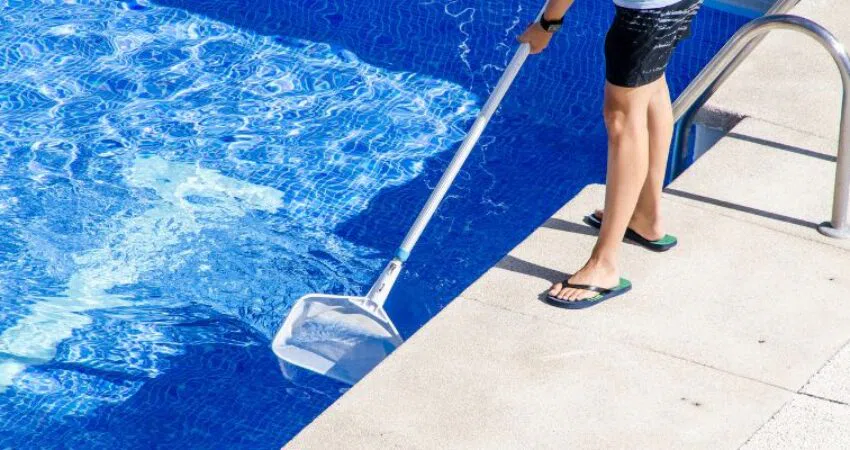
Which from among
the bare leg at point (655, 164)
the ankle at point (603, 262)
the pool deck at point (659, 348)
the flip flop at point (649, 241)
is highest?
the bare leg at point (655, 164)

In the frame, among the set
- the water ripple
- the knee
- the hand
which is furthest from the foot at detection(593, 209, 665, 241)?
the water ripple

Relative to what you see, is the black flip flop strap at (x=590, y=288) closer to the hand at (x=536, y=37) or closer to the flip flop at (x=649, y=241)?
the flip flop at (x=649, y=241)

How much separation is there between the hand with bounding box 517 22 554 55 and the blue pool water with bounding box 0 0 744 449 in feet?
4.80

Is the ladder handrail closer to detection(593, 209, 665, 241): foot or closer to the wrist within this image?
detection(593, 209, 665, 241): foot

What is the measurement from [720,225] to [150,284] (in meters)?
2.31

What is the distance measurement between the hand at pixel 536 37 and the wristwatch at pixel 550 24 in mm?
14

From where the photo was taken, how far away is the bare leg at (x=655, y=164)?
342 cm

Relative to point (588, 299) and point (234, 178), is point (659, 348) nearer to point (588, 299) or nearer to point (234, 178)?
point (588, 299)

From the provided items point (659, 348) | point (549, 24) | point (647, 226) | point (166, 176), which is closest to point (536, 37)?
point (549, 24)

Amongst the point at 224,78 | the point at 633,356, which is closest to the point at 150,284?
the point at 224,78

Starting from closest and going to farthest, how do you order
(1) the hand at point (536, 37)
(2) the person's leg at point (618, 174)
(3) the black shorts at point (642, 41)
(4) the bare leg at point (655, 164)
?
(3) the black shorts at point (642, 41) → (2) the person's leg at point (618, 174) → (4) the bare leg at point (655, 164) → (1) the hand at point (536, 37)

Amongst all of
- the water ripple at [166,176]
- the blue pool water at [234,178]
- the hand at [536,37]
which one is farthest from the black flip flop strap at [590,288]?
the water ripple at [166,176]

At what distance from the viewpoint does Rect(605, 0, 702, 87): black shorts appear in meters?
3.16

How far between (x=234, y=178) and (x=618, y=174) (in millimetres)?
2633
